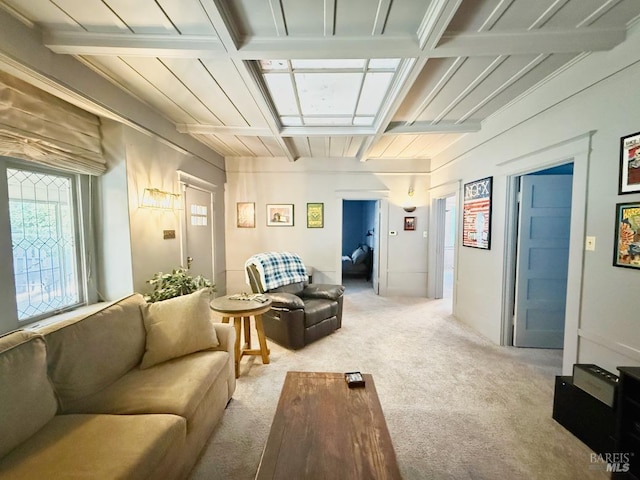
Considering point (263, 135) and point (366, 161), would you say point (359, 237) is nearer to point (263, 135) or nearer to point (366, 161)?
point (366, 161)

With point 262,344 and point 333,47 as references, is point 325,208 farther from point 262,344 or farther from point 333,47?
point 333,47

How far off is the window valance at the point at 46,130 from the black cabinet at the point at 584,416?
13.2ft

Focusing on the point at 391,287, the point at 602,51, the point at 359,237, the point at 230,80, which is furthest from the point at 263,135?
the point at 359,237

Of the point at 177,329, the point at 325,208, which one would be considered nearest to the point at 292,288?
the point at 177,329

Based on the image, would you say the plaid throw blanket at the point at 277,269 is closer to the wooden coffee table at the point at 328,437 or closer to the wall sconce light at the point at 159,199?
the wall sconce light at the point at 159,199

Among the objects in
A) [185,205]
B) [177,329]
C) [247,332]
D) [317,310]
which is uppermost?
[185,205]

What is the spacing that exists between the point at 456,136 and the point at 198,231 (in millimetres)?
4006

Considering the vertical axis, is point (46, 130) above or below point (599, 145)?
above

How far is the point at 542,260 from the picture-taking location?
111 inches

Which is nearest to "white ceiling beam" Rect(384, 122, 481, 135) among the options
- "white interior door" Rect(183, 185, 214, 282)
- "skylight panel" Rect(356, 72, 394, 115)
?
"skylight panel" Rect(356, 72, 394, 115)

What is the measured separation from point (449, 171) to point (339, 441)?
408 centimetres

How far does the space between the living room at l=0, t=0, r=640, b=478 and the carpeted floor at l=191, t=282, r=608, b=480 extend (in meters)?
0.33

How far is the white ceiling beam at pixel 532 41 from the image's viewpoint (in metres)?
1.64

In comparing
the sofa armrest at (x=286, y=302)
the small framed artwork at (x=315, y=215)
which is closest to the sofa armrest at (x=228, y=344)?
the sofa armrest at (x=286, y=302)
